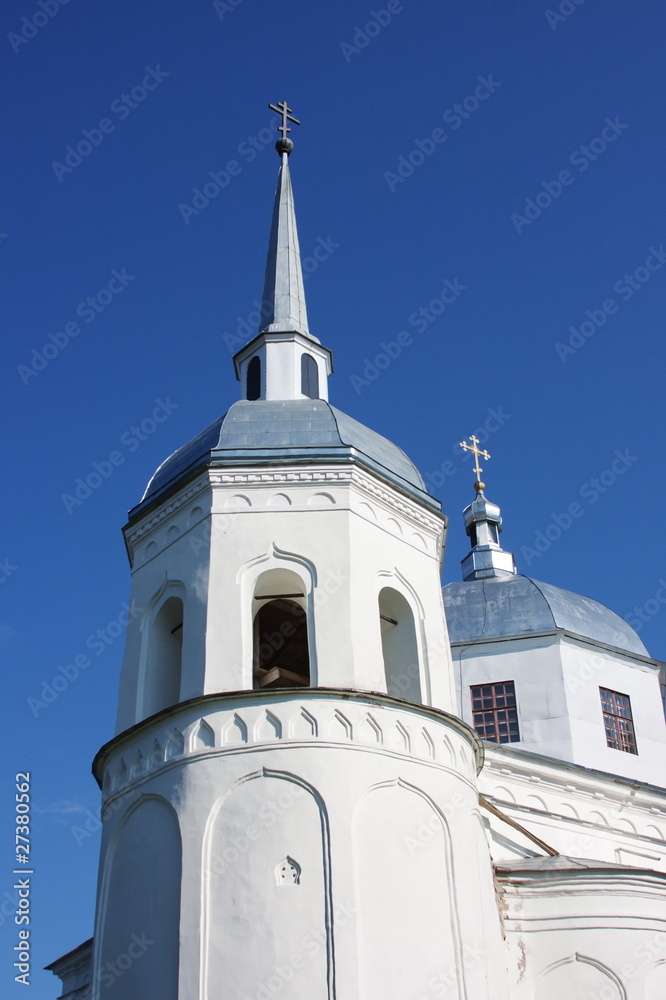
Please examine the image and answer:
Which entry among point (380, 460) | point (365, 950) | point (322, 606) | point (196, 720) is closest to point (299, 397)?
point (380, 460)

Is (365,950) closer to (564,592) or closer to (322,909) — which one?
(322,909)

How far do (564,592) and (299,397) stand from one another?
8.68 m

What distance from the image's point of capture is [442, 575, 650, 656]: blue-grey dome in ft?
74.4

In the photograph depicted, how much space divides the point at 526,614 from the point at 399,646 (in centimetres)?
835

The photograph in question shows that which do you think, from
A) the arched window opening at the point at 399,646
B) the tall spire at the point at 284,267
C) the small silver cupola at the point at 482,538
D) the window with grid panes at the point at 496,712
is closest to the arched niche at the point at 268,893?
the arched window opening at the point at 399,646

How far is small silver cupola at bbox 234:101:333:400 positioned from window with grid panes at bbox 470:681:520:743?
6.98 m

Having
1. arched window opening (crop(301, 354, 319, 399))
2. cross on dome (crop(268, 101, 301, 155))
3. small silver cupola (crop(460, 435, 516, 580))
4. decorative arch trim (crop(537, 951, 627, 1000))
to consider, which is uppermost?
cross on dome (crop(268, 101, 301, 155))

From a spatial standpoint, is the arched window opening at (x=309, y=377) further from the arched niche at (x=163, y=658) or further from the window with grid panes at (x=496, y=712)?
the window with grid panes at (x=496, y=712)

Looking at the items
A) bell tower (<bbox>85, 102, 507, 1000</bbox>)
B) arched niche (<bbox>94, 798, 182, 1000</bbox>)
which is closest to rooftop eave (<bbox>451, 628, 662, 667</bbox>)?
bell tower (<bbox>85, 102, 507, 1000</bbox>)

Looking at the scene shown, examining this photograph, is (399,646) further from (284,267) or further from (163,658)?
Answer: (284,267)

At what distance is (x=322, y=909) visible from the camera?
38.5 ft

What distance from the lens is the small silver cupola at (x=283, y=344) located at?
18.3 m

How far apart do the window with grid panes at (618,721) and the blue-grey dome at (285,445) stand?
7681mm

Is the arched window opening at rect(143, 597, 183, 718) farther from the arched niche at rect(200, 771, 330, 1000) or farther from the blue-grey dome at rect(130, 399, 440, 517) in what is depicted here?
the arched niche at rect(200, 771, 330, 1000)
